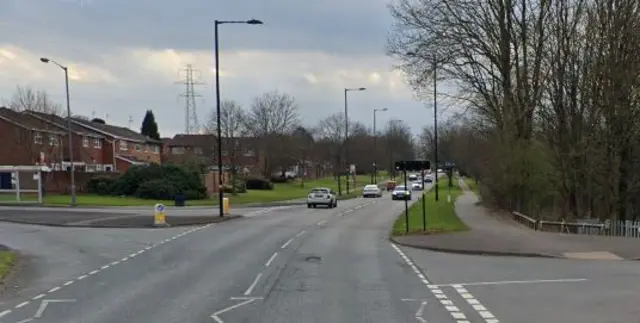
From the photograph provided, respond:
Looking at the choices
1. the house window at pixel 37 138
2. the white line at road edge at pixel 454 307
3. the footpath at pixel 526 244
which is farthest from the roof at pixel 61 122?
the white line at road edge at pixel 454 307

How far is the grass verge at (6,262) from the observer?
700 inches

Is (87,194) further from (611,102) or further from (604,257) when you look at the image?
(604,257)

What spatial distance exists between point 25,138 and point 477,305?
63755mm

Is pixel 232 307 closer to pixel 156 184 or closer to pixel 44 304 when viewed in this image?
pixel 44 304

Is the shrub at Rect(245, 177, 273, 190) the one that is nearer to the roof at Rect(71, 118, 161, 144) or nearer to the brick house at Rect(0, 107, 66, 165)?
→ the roof at Rect(71, 118, 161, 144)

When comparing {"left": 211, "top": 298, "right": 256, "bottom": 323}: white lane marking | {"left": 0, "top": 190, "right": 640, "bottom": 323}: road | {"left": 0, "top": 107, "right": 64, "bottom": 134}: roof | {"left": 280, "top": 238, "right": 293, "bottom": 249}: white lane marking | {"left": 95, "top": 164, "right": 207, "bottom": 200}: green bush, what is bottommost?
{"left": 280, "top": 238, "right": 293, "bottom": 249}: white lane marking

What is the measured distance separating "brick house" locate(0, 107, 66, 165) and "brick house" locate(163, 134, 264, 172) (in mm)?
15363

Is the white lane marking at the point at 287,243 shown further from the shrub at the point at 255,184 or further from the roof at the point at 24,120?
the shrub at the point at 255,184

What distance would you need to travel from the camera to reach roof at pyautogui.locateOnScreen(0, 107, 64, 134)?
228ft

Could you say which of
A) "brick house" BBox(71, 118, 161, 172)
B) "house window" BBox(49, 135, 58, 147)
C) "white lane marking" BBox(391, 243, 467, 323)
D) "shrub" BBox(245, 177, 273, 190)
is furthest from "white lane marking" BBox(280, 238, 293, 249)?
"shrub" BBox(245, 177, 273, 190)

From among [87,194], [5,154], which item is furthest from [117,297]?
[5,154]

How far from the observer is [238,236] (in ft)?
95.5

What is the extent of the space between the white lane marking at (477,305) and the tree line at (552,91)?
19.8 meters

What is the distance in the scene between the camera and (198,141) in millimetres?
121250
